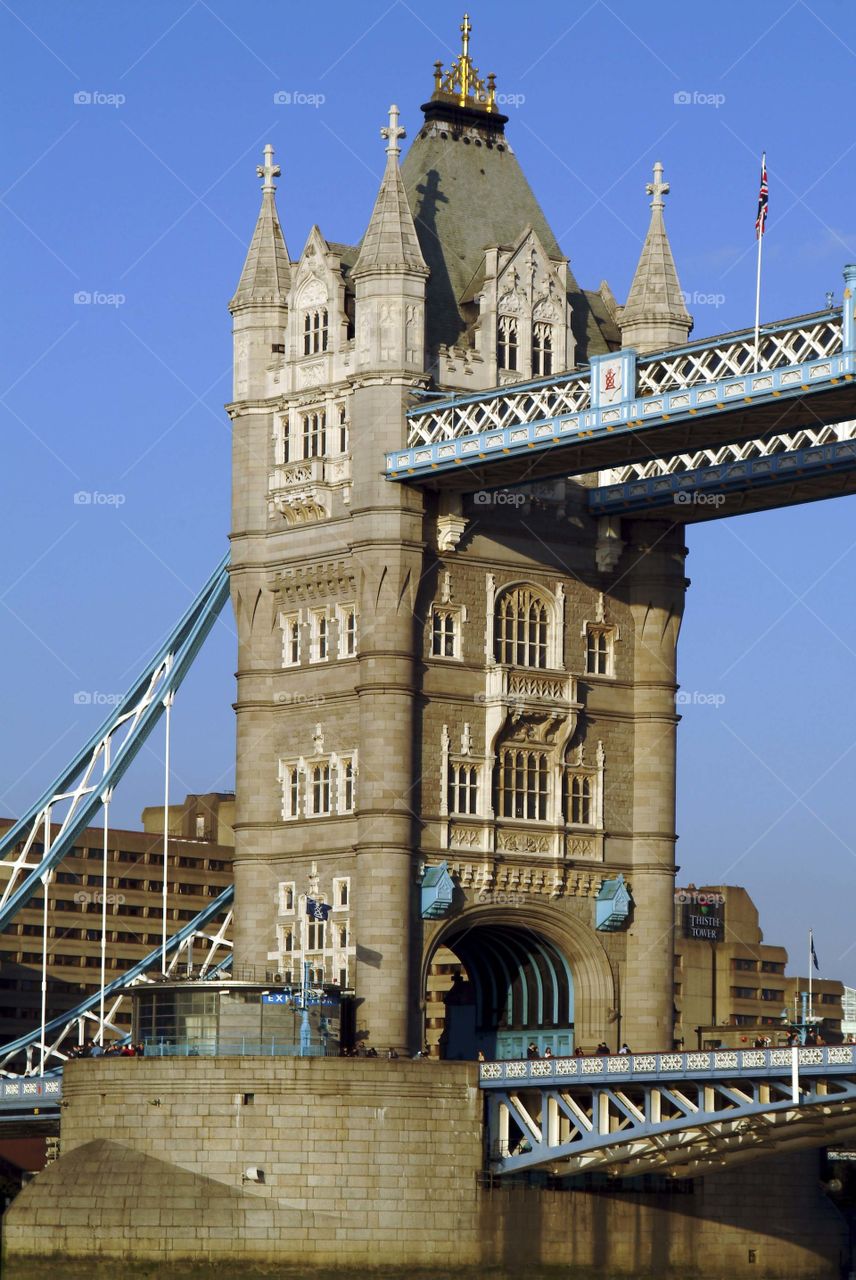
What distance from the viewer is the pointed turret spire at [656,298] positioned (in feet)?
329

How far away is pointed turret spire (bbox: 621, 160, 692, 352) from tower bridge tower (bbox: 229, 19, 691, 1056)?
0.10 metres

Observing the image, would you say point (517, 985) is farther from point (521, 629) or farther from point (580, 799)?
point (521, 629)

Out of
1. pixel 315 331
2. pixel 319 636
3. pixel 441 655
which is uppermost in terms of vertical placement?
pixel 315 331

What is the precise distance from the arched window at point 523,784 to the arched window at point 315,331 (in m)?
14.2

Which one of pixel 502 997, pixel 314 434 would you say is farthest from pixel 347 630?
pixel 502 997

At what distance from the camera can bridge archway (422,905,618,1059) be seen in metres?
96.2

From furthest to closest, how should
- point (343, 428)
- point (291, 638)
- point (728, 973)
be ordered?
point (728, 973), point (291, 638), point (343, 428)

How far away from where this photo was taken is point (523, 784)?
9612 centimetres

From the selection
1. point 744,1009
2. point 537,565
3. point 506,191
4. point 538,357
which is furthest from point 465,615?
point 744,1009

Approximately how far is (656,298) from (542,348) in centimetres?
453

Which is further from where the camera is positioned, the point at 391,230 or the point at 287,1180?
the point at 391,230

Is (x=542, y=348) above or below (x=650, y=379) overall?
above

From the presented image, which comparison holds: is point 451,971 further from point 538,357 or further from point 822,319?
point 822,319

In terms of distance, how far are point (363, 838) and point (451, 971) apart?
39.2ft
